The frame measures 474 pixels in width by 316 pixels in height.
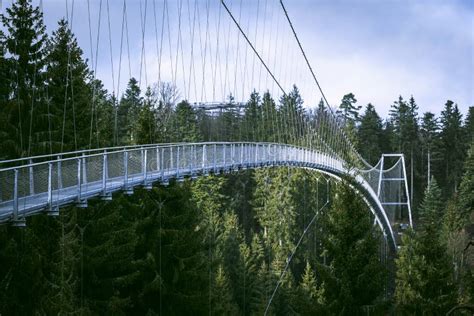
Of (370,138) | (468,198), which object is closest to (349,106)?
(370,138)

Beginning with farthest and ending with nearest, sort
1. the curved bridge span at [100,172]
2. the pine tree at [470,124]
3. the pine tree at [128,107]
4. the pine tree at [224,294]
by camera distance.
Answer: the pine tree at [470,124]
the pine tree at [128,107]
the pine tree at [224,294]
the curved bridge span at [100,172]

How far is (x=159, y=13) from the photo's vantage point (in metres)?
22.8

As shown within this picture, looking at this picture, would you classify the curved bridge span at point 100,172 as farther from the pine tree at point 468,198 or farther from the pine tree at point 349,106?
the pine tree at point 349,106

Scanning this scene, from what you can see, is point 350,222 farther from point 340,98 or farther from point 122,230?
point 340,98

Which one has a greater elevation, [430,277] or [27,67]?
[27,67]

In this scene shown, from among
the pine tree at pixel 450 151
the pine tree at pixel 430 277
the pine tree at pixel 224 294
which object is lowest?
the pine tree at pixel 224 294

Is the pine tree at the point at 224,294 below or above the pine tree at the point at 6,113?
below

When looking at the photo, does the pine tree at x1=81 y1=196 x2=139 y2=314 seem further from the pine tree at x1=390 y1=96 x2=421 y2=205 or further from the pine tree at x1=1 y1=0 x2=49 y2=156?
the pine tree at x1=390 y1=96 x2=421 y2=205

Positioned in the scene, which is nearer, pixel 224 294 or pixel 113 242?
pixel 113 242

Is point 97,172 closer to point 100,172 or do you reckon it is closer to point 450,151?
point 100,172

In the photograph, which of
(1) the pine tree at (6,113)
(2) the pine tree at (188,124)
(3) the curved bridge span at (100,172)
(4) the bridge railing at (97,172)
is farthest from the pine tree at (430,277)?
(2) the pine tree at (188,124)

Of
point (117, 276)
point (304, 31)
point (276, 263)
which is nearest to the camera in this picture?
point (117, 276)

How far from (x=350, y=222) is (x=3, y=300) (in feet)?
29.8

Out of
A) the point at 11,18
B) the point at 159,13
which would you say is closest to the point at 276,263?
the point at 159,13
